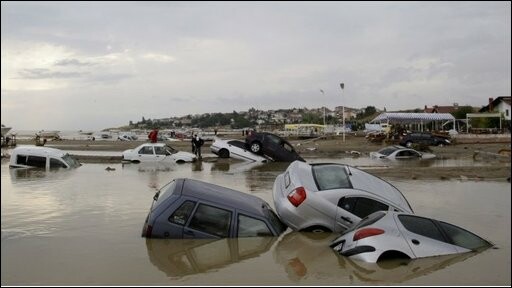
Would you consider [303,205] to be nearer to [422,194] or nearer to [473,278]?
[473,278]

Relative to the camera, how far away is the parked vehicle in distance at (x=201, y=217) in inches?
374

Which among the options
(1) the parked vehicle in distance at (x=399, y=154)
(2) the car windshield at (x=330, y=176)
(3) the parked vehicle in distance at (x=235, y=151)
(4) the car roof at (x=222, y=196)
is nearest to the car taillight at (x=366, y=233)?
(2) the car windshield at (x=330, y=176)

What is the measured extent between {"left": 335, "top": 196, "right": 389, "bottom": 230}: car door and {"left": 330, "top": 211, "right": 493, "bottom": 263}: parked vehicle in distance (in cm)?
110

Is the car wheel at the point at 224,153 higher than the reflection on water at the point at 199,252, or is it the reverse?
the car wheel at the point at 224,153

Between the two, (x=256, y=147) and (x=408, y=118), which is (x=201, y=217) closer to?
(x=256, y=147)

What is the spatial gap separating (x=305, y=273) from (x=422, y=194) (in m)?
10.3

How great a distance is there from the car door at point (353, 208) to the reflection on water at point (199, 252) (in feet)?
4.37

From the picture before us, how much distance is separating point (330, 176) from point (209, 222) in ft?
8.79

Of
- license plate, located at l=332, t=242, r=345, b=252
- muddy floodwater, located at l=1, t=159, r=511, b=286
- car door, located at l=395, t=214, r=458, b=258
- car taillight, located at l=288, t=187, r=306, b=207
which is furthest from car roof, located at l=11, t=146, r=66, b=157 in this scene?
car door, located at l=395, t=214, r=458, b=258

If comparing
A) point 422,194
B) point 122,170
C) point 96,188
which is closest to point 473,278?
point 422,194

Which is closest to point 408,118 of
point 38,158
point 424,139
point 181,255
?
point 424,139

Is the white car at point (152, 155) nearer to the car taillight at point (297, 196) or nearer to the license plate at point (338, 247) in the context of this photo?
the car taillight at point (297, 196)

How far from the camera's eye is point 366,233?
8391mm

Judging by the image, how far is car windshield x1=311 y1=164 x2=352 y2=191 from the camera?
34.1 feet
